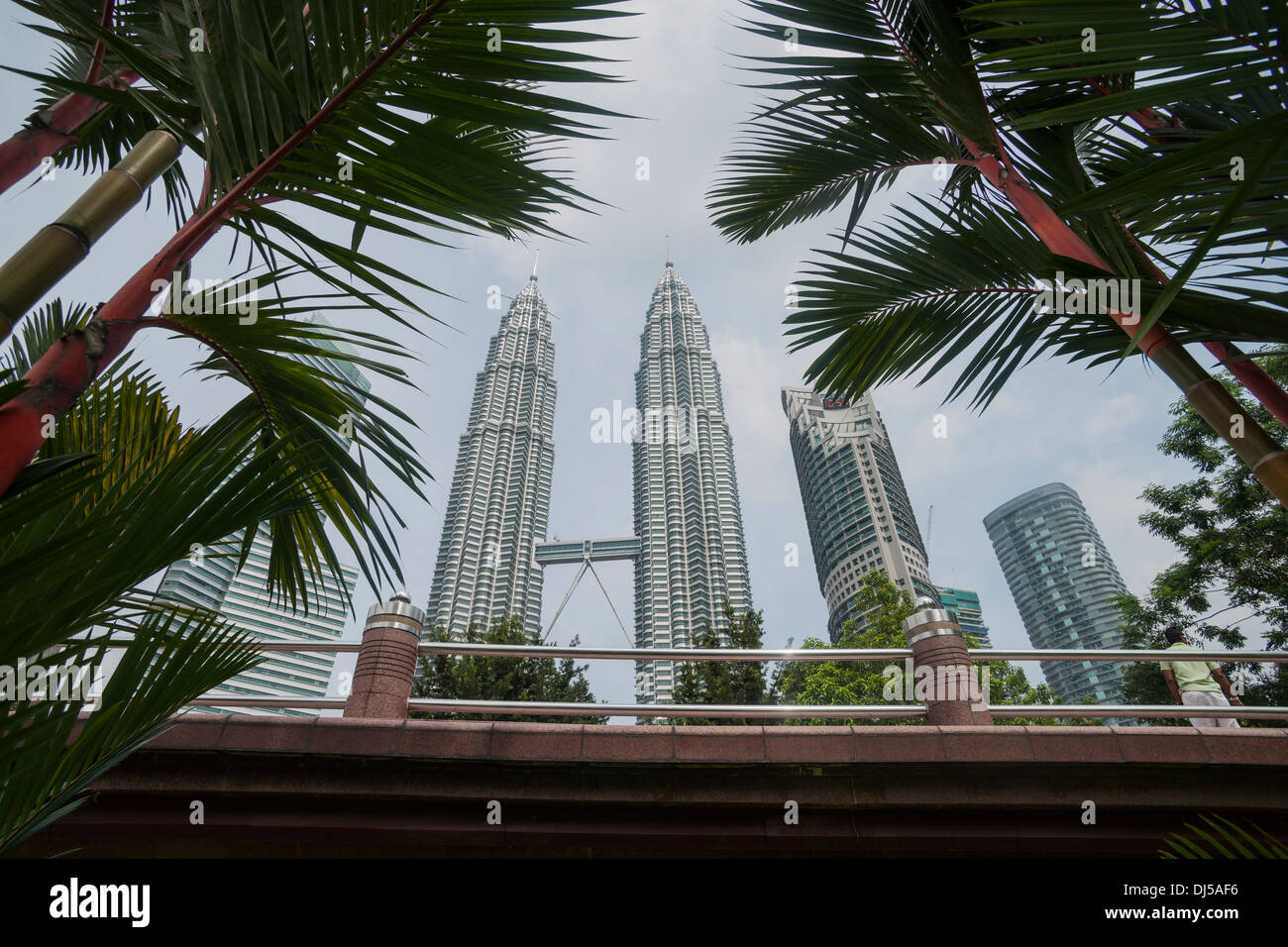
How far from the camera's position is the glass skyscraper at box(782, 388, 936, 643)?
5394 centimetres

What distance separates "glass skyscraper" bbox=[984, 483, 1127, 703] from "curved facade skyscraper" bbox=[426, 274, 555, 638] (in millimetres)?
47871

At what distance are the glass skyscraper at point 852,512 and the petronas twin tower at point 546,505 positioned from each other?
8.70 metres

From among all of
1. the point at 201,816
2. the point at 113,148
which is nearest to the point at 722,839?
the point at 201,816

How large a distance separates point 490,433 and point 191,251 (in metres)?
67.2

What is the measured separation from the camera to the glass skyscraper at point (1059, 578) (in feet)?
214

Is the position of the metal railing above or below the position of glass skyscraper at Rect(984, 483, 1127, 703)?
below

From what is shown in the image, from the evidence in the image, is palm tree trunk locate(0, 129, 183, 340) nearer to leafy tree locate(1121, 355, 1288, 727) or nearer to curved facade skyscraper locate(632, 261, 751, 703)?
leafy tree locate(1121, 355, 1288, 727)

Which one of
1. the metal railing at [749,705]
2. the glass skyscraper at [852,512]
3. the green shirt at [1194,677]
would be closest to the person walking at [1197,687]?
the green shirt at [1194,677]

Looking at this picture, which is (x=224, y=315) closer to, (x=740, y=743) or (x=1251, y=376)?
(x=1251, y=376)

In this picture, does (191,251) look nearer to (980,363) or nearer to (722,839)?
(980,363)

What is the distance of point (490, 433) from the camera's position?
67062 millimetres

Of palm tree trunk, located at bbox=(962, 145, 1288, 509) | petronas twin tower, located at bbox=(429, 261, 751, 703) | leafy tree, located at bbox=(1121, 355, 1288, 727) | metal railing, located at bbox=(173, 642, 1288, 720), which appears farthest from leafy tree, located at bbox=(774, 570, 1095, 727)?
petronas twin tower, located at bbox=(429, 261, 751, 703)
